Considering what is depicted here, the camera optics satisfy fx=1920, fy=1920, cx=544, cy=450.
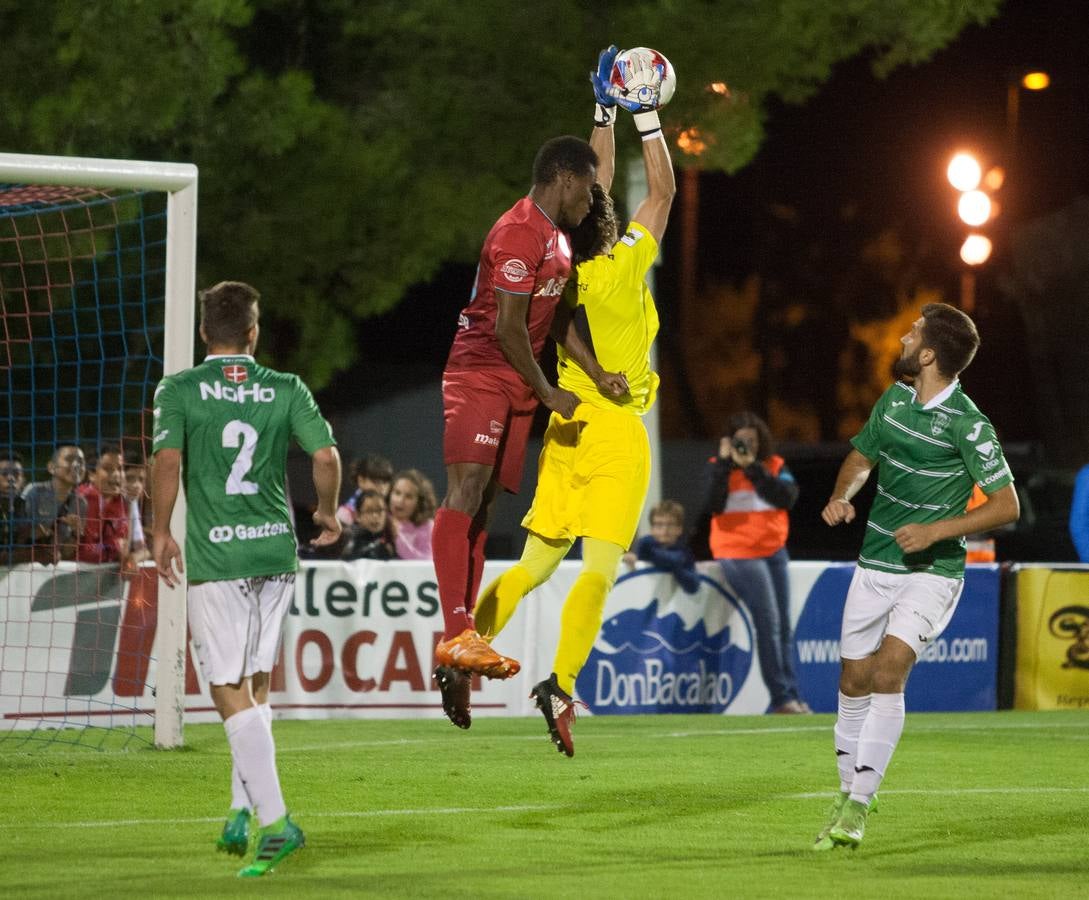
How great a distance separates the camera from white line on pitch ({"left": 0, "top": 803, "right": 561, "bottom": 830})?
343 inches

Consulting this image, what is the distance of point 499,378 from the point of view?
364 inches

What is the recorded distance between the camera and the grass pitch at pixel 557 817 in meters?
7.34

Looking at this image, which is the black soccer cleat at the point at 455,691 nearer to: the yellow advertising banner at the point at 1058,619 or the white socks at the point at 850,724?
the white socks at the point at 850,724

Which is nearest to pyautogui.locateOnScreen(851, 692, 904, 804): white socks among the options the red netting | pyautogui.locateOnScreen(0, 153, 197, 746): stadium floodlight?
pyautogui.locateOnScreen(0, 153, 197, 746): stadium floodlight

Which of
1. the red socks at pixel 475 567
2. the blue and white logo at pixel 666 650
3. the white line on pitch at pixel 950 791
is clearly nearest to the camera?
the red socks at pixel 475 567

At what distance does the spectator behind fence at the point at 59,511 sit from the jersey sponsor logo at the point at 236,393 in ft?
20.4

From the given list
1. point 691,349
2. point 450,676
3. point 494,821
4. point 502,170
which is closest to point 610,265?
point 450,676

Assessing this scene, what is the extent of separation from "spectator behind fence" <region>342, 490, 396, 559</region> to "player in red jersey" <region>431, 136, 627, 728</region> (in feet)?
18.4

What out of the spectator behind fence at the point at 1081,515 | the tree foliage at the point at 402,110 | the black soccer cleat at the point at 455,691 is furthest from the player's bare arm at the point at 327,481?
the tree foliage at the point at 402,110

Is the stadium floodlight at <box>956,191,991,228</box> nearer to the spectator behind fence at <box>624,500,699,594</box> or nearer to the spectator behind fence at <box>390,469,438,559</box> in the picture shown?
the spectator behind fence at <box>624,500,699,594</box>

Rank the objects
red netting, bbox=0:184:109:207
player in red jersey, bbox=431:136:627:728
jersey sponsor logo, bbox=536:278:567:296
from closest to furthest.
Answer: player in red jersey, bbox=431:136:627:728 → jersey sponsor logo, bbox=536:278:567:296 → red netting, bbox=0:184:109:207

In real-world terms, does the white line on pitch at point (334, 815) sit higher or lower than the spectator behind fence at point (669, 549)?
lower

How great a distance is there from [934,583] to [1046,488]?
15.3 metres

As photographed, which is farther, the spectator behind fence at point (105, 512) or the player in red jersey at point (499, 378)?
the spectator behind fence at point (105, 512)
